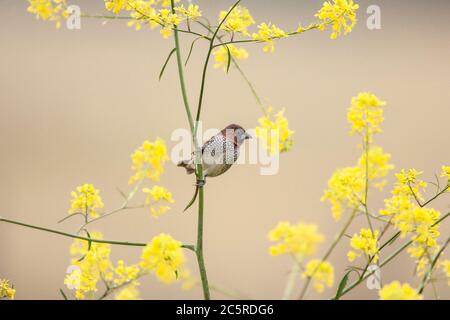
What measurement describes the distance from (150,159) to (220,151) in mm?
87

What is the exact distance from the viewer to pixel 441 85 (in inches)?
71.1

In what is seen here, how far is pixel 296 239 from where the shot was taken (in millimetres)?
533

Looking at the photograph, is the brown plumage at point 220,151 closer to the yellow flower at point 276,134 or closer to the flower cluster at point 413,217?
the yellow flower at point 276,134

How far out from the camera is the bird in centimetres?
78

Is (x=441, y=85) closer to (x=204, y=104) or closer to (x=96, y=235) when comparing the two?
(x=204, y=104)

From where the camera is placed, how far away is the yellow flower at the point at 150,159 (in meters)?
0.77

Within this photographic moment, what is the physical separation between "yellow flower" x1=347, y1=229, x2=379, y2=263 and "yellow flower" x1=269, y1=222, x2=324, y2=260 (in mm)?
99

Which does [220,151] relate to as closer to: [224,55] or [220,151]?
[220,151]

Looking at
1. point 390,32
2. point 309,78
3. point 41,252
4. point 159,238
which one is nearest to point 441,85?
point 390,32

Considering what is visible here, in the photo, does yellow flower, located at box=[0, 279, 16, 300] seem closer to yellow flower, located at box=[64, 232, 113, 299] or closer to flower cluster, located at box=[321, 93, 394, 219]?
yellow flower, located at box=[64, 232, 113, 299]

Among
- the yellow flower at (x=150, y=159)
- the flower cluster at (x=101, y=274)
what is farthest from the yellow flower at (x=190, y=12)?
the flower cluster at (x=101, y=274)

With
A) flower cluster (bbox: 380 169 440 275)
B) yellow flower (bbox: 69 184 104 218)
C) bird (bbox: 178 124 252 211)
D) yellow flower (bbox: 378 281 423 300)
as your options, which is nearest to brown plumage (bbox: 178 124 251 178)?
bird (bbox: 178 124 252 211)

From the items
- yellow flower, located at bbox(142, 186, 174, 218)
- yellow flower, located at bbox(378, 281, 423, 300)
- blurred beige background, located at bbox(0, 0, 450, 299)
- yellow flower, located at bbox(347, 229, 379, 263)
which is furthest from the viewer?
blurred beige background, located at bbox(0, 0, 450, 299)

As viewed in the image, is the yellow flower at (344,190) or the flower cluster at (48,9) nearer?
the yellow flower at (344,190)
